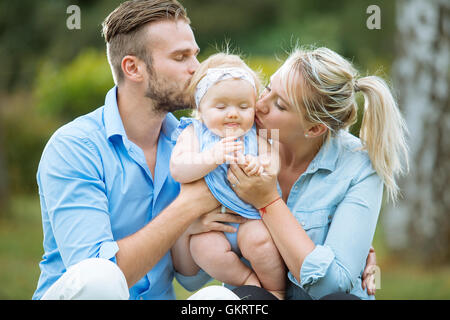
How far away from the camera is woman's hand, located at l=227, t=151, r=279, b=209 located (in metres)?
Result: 2.55

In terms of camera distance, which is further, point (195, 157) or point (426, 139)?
point (426, 139)

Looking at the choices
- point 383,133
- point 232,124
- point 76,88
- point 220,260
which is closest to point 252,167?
point 232,124

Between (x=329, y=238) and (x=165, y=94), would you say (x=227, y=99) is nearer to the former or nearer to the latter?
(x=165, y=94)

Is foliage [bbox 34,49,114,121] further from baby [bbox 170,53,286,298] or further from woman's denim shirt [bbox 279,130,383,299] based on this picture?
woman's denim shirt [bbox 279,130,383,299]

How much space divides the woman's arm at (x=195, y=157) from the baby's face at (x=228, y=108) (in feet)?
0.34

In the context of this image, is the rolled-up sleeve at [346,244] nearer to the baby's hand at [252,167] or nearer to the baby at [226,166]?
the baby at [226,166]

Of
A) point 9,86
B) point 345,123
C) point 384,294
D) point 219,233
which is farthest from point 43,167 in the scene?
point 9,86

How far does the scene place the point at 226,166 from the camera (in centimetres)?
265

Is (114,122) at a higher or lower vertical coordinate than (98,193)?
higher

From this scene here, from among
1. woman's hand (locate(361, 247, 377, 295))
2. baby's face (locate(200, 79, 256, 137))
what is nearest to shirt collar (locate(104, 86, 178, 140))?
baby's face (locate(200, 79, 256, 137))

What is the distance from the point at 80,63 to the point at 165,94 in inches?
248

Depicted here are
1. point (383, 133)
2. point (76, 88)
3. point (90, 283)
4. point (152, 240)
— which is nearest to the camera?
point (90, 283)

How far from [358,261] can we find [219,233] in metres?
0.64

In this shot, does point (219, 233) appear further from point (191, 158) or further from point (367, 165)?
→ point (367, 165)
